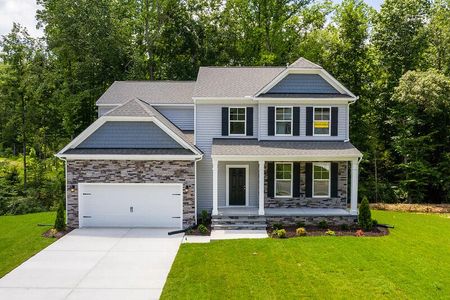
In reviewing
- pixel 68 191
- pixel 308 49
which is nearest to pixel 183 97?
pixel 68 191

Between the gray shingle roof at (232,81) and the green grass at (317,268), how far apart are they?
7607 mm

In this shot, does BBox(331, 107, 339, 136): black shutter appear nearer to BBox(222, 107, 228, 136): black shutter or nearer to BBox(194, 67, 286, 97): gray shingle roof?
BBox(194, 67, 286, 97): gray shingle roof

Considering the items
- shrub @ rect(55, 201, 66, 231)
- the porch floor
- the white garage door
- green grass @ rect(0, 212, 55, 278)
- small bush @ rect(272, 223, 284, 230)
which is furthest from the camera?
the porch floor

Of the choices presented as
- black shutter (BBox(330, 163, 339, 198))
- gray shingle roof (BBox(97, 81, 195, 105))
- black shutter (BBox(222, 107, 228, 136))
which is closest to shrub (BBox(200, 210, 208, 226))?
black shutter (BBox(222, 107, 228, 136))

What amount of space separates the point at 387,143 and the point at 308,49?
9665 mm

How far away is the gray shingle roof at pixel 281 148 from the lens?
17.0 m

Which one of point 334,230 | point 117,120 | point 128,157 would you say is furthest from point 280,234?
point 117,120

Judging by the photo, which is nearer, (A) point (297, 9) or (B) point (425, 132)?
(B) point (425, 132)

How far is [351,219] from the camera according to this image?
55.3ft

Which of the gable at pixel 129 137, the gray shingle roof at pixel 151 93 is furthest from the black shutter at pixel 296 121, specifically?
the gable at pixel 129 137

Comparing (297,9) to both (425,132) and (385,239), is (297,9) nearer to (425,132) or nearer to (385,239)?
(425,132)

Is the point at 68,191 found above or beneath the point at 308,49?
beneath

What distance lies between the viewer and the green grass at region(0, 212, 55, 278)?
41.1 feet

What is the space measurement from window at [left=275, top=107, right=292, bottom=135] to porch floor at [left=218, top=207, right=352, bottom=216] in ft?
12.2
